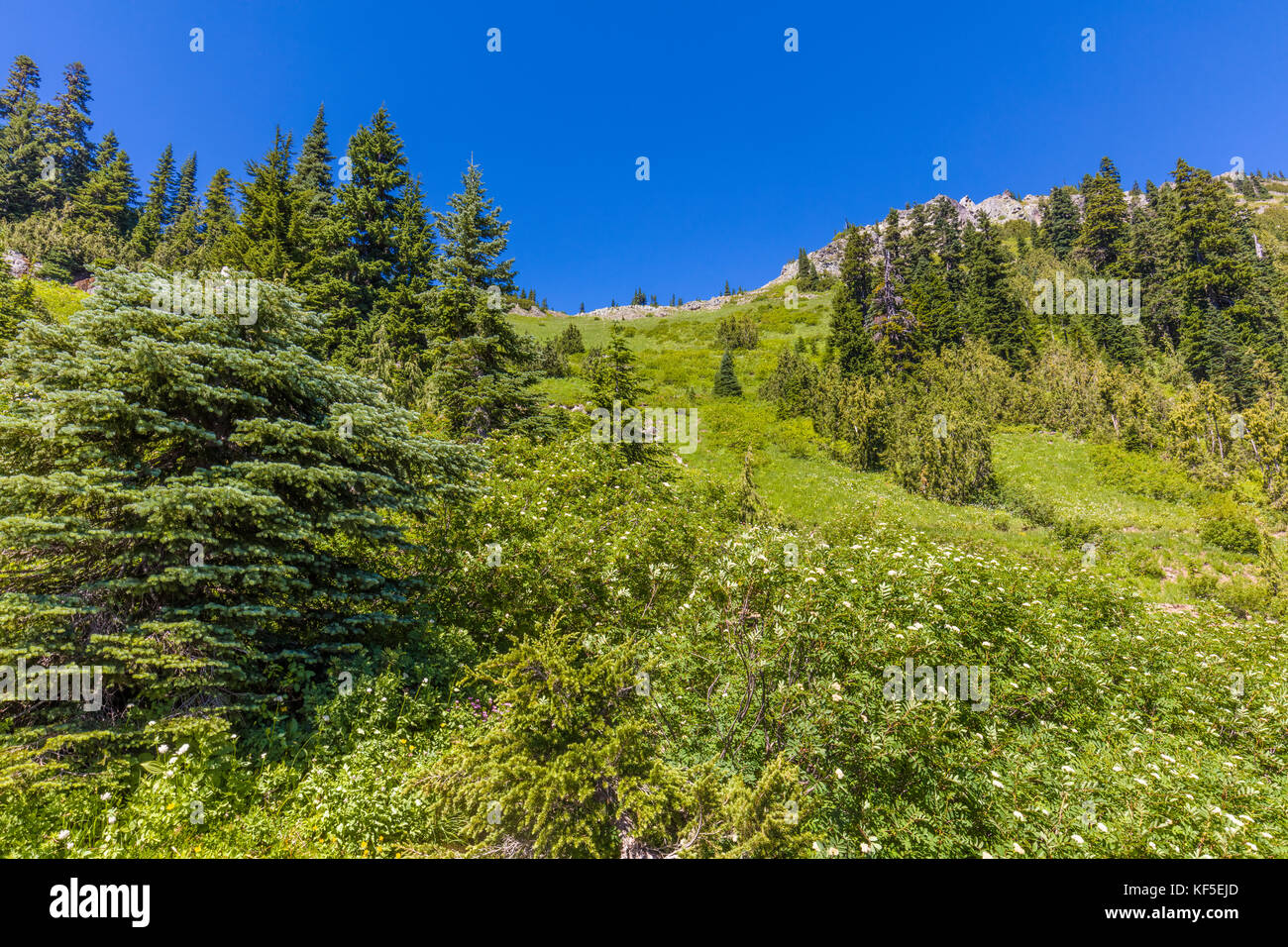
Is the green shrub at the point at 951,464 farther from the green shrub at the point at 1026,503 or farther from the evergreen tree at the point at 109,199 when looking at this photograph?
the evergreen tree at the point at 109,199

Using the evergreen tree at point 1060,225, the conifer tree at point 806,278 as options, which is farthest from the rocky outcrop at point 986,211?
the evergreen tree at point 1060,225

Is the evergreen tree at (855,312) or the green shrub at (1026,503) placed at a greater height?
the evergreen tree at (855,312)

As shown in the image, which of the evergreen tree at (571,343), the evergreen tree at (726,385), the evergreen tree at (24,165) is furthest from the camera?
the evergreen tree at (571,343)

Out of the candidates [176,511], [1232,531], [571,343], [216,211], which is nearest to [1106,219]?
[1232,531]

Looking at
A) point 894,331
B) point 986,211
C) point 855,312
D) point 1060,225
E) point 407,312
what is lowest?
point 407,312

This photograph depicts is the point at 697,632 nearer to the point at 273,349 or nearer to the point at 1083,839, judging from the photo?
the point at 1083,839

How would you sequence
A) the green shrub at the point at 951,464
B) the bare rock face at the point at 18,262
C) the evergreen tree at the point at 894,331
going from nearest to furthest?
the green shrub at the point at 951,464 → the bare rock face at the point at 18,262 → the evergreen tree at the point at 894,331

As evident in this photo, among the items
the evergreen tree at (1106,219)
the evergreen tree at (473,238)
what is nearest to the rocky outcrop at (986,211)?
the evergreen tree at (1106,219)

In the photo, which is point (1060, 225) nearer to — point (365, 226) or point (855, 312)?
point (855, 312)

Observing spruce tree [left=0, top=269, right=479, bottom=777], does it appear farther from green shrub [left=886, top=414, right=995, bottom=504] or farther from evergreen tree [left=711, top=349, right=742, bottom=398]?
evergreen tree [left=711, top=349, right=742, bottom=398]

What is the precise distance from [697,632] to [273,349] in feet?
19.6

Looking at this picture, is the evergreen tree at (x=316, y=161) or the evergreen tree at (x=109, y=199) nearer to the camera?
the evergreen tree at (x=316, y=161)

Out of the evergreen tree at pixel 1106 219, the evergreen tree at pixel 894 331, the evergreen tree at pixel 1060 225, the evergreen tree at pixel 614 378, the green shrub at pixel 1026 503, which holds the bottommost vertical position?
the green shrub at pixel 1026 503

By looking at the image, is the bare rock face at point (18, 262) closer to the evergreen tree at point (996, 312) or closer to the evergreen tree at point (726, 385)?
the evergreen tree at point (726, 385)
